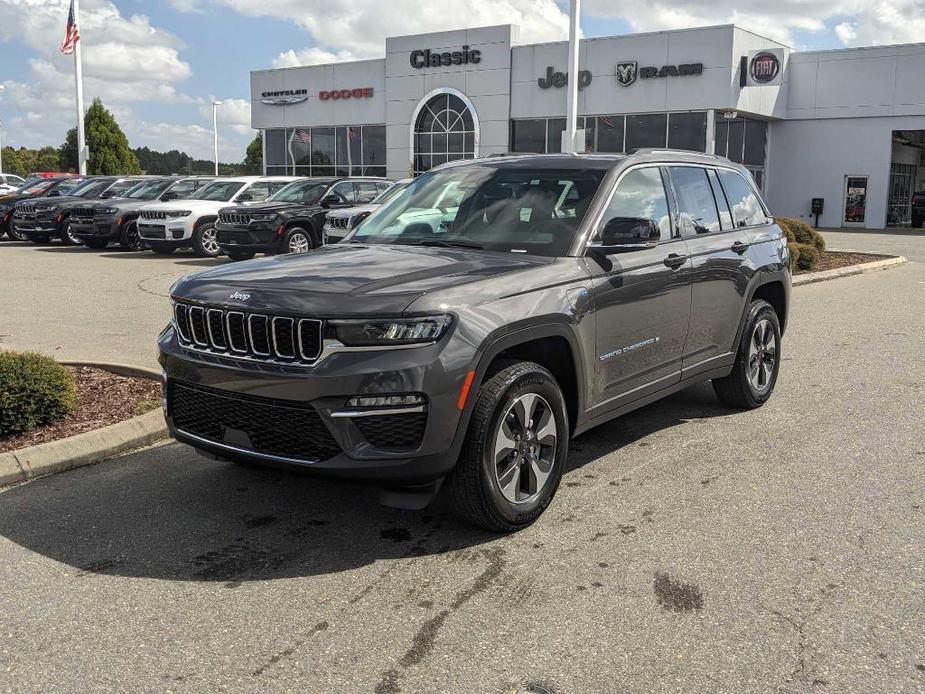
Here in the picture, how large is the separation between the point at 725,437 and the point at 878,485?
3.86ft

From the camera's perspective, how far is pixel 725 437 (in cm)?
627

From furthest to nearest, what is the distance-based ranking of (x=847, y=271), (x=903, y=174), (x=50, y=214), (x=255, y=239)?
(x=903, y=174) → (x=50, y=214) → (x=847, y=271) → (x=255, y=239)

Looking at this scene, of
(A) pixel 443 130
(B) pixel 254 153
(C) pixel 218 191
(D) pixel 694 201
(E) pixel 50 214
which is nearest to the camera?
(D) pixel 694 201

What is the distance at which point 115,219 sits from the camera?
825 inches

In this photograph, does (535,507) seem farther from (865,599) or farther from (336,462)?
(865,599)

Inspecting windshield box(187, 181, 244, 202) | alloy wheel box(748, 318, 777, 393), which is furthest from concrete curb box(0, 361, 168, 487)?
windshield box(187, 181, 244, 202)

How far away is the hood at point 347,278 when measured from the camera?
4027 mm

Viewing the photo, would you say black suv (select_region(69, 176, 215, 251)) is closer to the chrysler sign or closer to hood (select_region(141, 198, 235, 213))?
hood (select_region(141, 198, 235, 213))

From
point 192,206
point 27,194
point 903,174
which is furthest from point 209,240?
point 903,174

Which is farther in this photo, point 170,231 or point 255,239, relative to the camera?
point 170,231

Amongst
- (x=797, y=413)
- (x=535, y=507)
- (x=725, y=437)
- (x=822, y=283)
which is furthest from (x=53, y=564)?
(x=822, y=283)

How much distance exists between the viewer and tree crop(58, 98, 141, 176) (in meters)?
54.0

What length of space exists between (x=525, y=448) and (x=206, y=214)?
16153mm

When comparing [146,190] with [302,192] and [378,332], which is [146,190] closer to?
[302,192]
